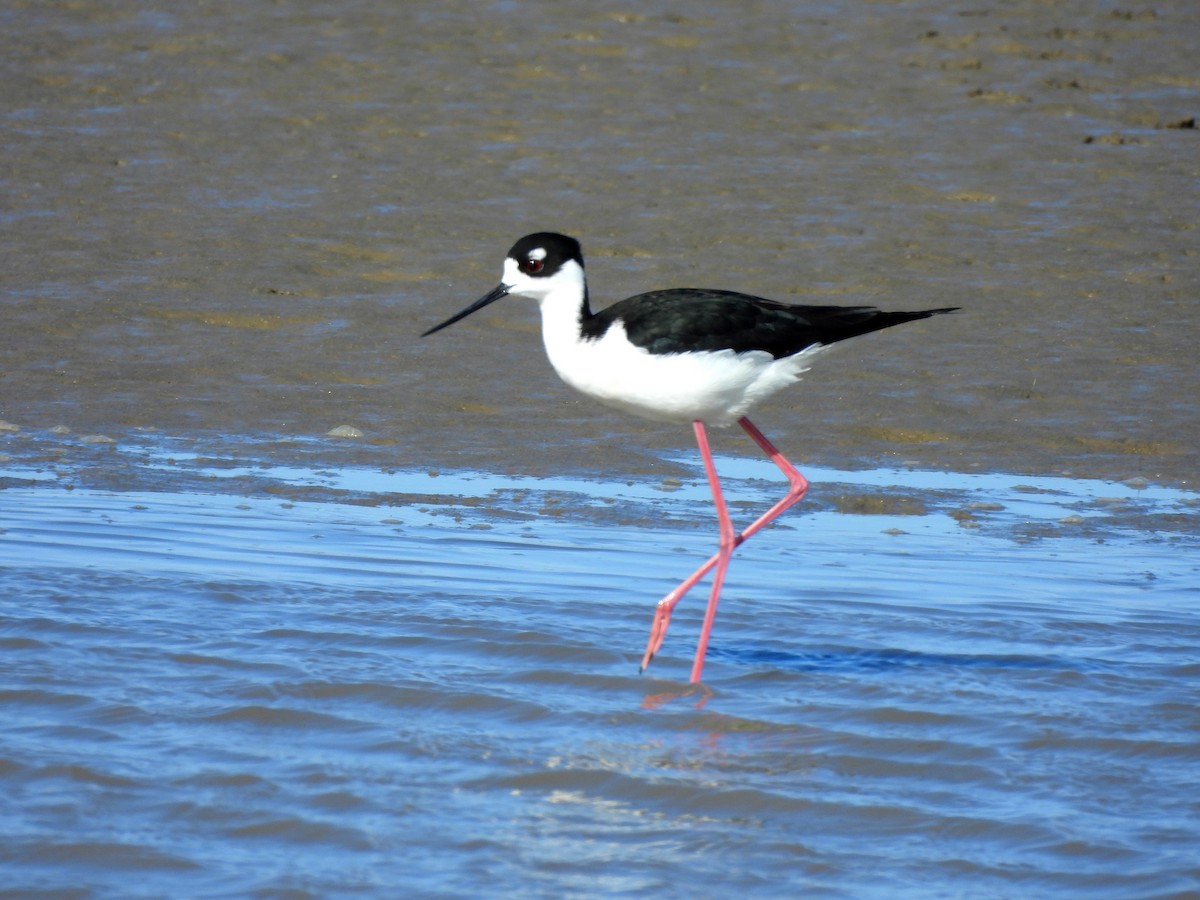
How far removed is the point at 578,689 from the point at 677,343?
104 centimetres

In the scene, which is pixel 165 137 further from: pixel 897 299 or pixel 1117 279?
pixel 1117 279

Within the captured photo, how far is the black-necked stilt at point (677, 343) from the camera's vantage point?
5188 mm

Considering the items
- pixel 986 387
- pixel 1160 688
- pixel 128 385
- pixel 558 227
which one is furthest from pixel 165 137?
pixel 1160 688

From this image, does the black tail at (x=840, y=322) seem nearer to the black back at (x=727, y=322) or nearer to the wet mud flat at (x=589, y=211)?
the black back at (x=727, y=322)

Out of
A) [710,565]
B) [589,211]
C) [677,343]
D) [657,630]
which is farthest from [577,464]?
[589,211]

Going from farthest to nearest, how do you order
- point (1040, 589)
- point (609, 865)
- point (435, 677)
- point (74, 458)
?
point (74, 458) < point (1040, 589) < point (435, 677) < point (609, 865)

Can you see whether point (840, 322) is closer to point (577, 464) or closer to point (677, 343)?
point (677, 343)

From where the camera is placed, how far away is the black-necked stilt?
17.0 ft

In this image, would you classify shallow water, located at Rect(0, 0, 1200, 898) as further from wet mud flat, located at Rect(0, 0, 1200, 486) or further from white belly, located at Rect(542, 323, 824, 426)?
white belly, located at Rect(542, 323, 824, 426)

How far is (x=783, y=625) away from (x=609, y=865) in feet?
5.93

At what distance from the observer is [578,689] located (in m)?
4.88

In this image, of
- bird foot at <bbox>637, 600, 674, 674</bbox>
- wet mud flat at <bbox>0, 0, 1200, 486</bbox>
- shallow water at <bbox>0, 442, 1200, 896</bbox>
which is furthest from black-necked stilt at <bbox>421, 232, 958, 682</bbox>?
wet mud flat at <bbox>0, 0, 1200, 486</bbox>

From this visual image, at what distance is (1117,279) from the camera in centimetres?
934

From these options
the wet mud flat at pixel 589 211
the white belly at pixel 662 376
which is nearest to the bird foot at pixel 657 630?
the white belly at pixel 662 376
